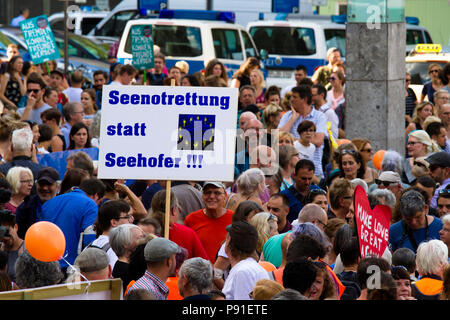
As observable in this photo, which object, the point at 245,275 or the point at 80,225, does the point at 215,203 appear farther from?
the point at 245,275

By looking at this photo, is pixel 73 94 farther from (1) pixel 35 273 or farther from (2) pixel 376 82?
(1) pixel 35 273

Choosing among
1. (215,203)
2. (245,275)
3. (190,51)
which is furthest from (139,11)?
(245,275)

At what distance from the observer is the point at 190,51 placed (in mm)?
20297

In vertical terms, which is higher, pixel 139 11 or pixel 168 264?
pixel 139 11

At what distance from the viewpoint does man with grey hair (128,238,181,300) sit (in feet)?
19.7

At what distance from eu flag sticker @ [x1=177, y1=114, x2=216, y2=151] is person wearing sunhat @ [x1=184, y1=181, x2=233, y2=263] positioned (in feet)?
1.86

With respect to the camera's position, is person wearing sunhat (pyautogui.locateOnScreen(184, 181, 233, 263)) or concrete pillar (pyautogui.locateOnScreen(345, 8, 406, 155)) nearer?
person wearing sunhat (pyautogui.locateOnScreen(184, 181, 233, 263))

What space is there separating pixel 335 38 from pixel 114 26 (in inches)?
246

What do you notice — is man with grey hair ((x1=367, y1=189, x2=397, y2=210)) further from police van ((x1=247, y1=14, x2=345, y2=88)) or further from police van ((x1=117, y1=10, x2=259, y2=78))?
police van ((x1=247, y1=14, x2=345, y2=88))

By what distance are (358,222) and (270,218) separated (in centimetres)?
128

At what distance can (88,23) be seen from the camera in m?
28.6

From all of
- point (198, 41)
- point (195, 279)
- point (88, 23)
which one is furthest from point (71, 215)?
point (88, 23)

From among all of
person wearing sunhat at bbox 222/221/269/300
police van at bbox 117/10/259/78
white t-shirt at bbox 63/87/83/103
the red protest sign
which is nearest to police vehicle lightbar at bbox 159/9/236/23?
police van at bbox 117/10/259/78

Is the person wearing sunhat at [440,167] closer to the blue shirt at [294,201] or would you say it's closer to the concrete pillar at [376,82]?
A: the blue shirt at [294,201]
